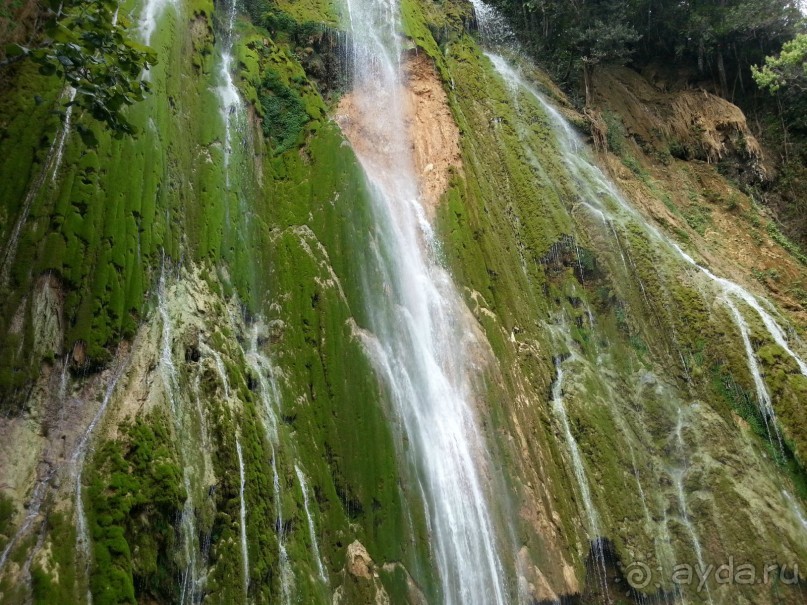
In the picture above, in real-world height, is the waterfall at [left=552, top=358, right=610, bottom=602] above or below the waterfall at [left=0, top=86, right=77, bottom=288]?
below

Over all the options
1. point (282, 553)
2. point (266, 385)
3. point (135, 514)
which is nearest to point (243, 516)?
point (282, 553)

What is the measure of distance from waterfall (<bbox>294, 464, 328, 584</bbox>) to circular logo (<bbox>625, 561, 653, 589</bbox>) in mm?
6176

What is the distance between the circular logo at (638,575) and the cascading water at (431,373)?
3.13m

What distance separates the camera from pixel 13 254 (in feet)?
20.2

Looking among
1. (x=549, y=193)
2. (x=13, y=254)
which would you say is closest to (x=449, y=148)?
(x=549, y=193)

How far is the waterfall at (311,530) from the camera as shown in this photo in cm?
800

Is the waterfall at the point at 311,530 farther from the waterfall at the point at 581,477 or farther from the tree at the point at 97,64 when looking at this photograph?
the waterfall at the point at 581,477

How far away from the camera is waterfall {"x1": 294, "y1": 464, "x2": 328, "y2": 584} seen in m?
8.00

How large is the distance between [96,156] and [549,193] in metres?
12.5

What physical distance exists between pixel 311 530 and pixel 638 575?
665cm

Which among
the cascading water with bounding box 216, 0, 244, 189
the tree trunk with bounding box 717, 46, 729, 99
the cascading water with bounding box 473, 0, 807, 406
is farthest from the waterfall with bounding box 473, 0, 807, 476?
the cascading water with bounding box 216, 0, 244, 189

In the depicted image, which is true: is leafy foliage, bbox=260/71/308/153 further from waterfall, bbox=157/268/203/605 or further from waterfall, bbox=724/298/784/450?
waterfall, bbox=724/298/784/450

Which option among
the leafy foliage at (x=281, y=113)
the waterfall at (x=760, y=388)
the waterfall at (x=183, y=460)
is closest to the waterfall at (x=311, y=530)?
the waterfall at (x=183, y=460)

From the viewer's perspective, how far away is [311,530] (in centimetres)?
818
